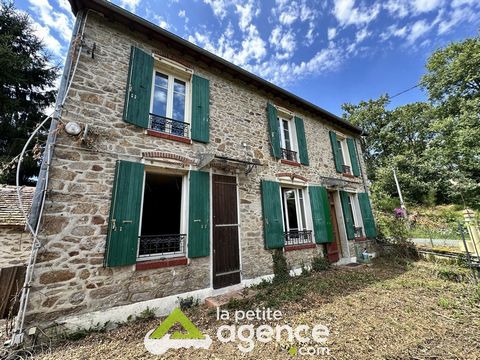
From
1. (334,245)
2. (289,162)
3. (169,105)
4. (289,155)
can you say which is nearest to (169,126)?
(169,105)

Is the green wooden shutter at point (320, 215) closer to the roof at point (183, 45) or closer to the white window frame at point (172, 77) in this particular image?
the roof at point (183, 45)

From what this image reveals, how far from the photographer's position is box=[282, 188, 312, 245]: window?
5848 mm

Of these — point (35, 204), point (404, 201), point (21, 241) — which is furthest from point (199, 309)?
point (404, 201)

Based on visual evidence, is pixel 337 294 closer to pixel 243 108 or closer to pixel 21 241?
pixel 243 108

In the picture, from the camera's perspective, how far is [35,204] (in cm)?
284

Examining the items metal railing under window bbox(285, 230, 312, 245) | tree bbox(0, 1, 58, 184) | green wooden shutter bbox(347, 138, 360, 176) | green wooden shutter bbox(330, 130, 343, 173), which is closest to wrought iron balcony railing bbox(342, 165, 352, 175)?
green wooden shutter bbox(347, 138, 360, 176)

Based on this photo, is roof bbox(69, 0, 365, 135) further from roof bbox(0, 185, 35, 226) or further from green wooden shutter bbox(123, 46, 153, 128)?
roof bbox(0, 185, 35, 226)

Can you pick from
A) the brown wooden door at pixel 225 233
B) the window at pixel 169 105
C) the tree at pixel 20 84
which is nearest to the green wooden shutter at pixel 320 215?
the brown wooden door at pixel 225 233

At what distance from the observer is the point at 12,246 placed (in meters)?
5.18

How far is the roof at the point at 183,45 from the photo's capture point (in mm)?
3872

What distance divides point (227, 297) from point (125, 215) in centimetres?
253

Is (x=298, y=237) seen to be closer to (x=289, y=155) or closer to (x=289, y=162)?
(x=289, y=162)

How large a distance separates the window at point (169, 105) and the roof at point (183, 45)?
29.9 inches

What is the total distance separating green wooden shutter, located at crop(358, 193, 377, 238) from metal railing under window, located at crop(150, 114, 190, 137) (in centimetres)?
750
